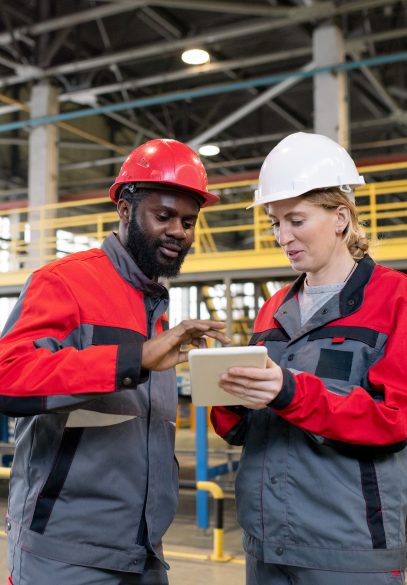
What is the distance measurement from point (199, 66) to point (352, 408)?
546 inches

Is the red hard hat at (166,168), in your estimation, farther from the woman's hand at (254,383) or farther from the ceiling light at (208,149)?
the ceiling light at (208,149)

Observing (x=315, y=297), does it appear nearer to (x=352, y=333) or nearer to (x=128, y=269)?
(x=352, y=333)

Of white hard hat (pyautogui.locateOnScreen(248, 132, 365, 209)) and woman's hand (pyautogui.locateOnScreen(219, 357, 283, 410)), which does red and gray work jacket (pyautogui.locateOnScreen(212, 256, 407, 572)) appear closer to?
woman's hand (pyautogui.locateOnScreen(219, 357, 283, 410))

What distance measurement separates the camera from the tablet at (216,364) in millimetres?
1723

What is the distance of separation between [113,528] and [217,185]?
10843 mm

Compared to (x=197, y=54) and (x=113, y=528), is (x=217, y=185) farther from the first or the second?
(x=113, y=528)

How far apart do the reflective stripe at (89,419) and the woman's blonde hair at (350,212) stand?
102 centimetres

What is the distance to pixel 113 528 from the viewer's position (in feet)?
6.95

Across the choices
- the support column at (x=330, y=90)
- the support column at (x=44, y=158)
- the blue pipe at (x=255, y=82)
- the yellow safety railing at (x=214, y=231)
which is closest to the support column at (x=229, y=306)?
the yellow safety railing at (x=214, y=231)

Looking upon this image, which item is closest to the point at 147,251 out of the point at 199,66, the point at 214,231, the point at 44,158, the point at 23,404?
the point at 23,404

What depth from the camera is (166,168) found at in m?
2.36

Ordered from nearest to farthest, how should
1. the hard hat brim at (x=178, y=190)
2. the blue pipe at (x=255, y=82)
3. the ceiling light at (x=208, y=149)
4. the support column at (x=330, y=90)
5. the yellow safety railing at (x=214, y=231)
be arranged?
the hard hat brim at (x=178, y=190) → the yellow safety railing at (x=214, y=231) → the blue pipe at (x=255, y=82) → the support column at (x=330, y=90) → the ceiling light at (x=208, y=149)

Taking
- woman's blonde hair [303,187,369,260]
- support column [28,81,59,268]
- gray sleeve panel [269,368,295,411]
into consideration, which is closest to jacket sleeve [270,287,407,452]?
gray sleeve panel [269,368,295,411]

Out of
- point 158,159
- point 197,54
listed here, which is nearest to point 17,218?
point 197,54
